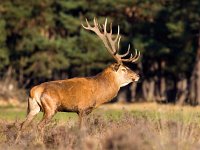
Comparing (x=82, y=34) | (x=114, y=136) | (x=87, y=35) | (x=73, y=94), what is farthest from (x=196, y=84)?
(x=114, y=136)

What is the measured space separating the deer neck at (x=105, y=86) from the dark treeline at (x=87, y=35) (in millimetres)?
24556

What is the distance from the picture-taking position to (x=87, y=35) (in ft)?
140

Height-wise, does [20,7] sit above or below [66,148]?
above

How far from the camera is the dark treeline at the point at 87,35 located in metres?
42.5

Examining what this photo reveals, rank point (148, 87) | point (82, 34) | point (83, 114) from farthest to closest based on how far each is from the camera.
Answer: point (148, 87)
point (82, 34)
point (83, 114)

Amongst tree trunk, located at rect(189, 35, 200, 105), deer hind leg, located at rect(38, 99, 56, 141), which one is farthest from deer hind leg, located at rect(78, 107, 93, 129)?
tree trunk, located at rect(189, 35, 200, 105)

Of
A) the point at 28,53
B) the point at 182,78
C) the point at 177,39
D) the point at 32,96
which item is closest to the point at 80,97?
the point at 32,96

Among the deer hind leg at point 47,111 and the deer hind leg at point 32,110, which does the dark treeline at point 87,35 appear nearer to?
the deer hind leg at point 32,110

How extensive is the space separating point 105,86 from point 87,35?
86.6ft

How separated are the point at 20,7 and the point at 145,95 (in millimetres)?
12209

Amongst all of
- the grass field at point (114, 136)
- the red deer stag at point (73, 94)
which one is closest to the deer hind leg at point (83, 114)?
the red deer stag at point (73, 94)

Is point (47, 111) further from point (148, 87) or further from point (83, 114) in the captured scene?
point (148, 87)

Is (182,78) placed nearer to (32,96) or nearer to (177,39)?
(177,39)

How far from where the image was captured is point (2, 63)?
A: 145 feet
